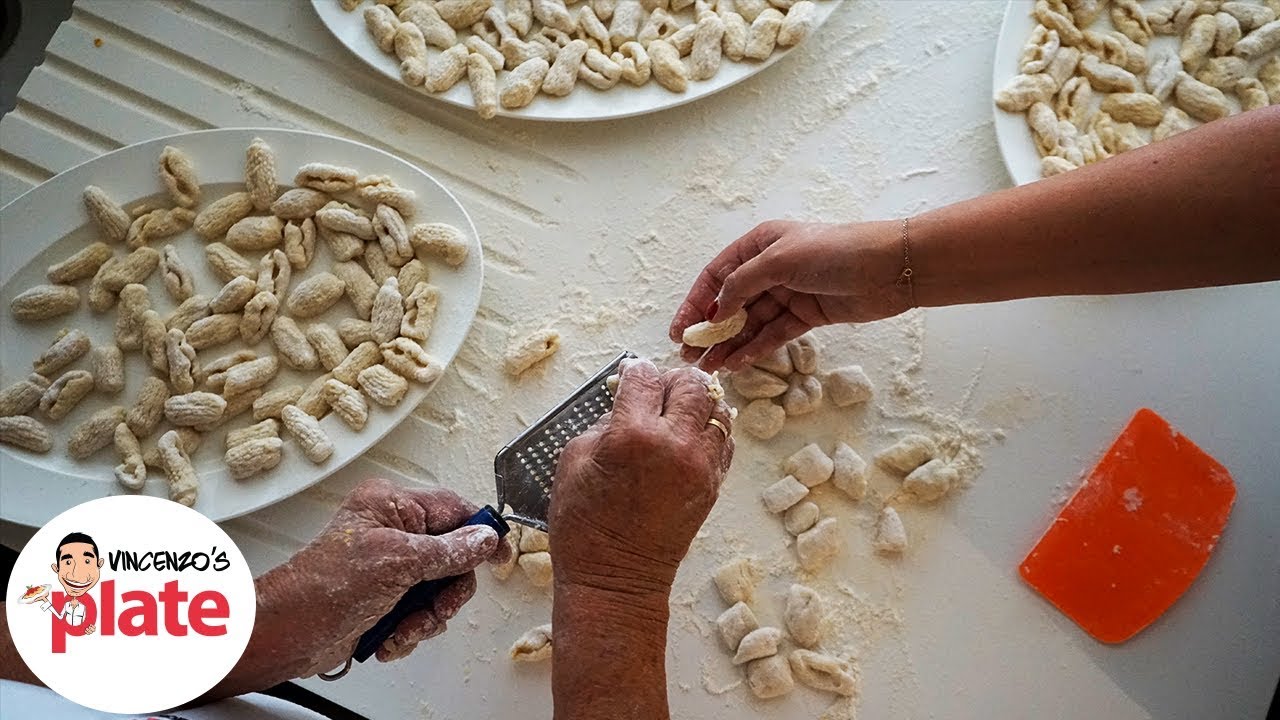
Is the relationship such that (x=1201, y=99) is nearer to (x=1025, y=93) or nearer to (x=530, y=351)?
(x=1025, y=93)

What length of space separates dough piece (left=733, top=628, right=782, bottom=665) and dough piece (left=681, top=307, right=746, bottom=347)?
403mm

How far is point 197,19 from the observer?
61.8 inches

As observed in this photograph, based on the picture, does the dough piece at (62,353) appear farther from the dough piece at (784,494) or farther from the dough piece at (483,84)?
the dough piece at (784,494)

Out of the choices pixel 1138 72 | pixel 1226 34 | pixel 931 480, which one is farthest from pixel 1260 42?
pixel 931 480

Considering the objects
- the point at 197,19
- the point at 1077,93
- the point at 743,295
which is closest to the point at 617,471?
the point at 743,295

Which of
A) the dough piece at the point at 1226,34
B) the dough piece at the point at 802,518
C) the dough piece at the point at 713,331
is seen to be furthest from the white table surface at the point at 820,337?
the dough piece at the point at 1226,34

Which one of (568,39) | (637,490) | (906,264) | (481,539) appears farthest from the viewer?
(568,39)

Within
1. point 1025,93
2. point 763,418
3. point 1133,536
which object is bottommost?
point 1133,536

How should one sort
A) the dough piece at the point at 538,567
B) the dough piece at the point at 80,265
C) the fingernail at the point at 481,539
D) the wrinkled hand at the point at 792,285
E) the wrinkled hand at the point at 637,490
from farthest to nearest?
the dough piece at the point at 80,265 → the dough piece at the point at 538,567 → the wrinkled hand at the point at 792,285 → the fingernail at the point at 481,539 → the wrinkled hand at the point at 637,490

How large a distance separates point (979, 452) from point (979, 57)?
0.68m

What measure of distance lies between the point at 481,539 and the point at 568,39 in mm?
859

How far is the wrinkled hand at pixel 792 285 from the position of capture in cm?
117

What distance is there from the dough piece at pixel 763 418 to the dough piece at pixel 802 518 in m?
0.11

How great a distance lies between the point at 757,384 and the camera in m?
1.33
